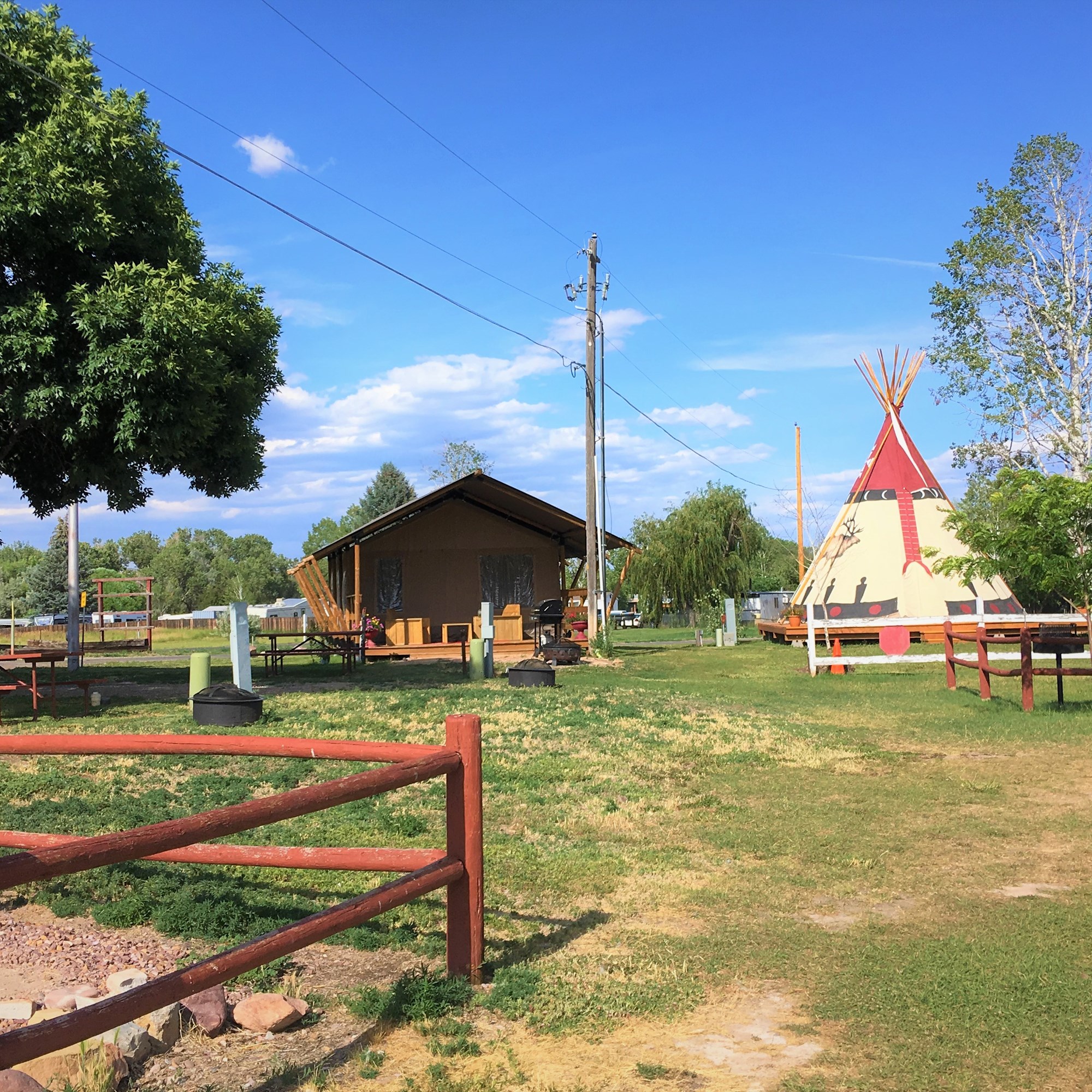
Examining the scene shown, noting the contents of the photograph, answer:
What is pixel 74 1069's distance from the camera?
11.4 ft

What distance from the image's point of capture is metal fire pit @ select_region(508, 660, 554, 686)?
16.3 m

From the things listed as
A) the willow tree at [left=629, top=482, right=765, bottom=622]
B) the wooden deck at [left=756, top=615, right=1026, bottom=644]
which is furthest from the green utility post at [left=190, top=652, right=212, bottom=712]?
the willow tree at [left=629, top=482, right=765, bottom=622]

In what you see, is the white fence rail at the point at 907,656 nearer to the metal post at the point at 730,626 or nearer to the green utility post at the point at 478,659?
the green utility post at the point at 478,659

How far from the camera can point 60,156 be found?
43.9 ft

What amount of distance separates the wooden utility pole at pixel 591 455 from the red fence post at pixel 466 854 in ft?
68.9

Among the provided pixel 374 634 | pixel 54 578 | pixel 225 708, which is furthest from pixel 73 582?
pixel 54 578

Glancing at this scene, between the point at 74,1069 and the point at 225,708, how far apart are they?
7.93 m

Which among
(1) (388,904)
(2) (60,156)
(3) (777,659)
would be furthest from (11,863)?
(3) (777,659)

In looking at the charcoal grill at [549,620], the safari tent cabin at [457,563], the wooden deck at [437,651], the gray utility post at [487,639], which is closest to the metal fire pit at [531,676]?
the gray utility post at [487,639]

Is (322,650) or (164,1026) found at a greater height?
(322,650)

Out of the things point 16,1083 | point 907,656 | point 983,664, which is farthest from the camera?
point 907,656

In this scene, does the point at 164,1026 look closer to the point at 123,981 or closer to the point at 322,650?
the point at 123,981

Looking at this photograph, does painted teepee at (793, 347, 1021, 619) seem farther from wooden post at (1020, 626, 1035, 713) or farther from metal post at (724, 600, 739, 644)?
wooden post at (1020, 626, 1035, 713)

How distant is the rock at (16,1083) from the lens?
314 centimetres
